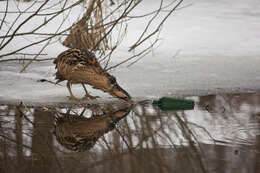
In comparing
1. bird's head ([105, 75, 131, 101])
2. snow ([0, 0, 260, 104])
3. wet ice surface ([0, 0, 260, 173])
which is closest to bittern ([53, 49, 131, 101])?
bird's head ([105, 75, 131, 101])

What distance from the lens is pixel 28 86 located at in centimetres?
516

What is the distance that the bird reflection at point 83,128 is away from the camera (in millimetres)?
3516

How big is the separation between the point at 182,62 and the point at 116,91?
5.92 ft

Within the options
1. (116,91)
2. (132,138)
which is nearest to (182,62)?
(116,91)

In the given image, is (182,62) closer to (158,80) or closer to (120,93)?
(158,80)

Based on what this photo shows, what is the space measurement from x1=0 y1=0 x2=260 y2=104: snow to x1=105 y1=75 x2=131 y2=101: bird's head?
0.25 m

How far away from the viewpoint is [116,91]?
4.61 meters

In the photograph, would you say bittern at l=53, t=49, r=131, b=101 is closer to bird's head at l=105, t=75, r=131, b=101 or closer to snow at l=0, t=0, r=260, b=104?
bird's head at l=105, t=75, r=131, b=101

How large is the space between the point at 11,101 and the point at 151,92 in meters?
1.19

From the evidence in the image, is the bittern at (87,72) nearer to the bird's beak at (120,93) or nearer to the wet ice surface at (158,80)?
the bird's beak at (120,93)

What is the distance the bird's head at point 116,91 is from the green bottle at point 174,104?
257 millimetres

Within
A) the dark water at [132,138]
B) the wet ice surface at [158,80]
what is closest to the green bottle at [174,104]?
the dark water at [132,138]

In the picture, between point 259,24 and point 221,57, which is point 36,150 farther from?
point 259,24

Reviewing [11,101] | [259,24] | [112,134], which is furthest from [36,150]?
[259,24]
